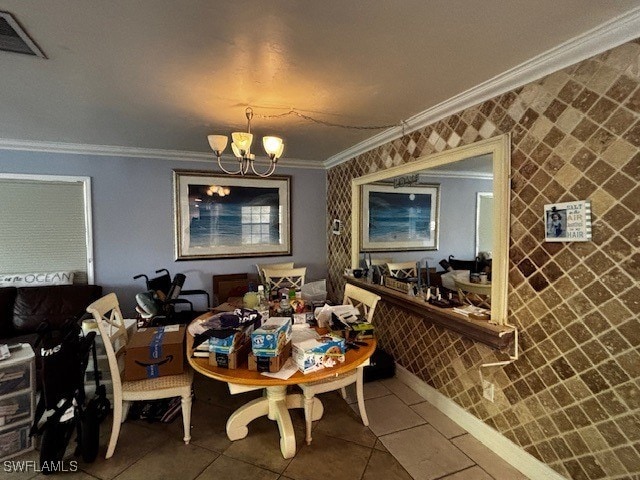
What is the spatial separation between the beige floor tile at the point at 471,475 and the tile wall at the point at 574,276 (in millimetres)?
275

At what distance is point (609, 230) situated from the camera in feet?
4.47

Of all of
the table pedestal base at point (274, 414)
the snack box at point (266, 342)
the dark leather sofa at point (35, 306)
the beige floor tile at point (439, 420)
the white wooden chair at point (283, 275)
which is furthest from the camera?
the white wooden chair at point (283, 275)

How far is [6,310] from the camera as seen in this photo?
2947 millimetres

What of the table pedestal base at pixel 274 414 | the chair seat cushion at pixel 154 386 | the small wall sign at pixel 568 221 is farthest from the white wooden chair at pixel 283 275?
the small wall sign at pixel 568 221

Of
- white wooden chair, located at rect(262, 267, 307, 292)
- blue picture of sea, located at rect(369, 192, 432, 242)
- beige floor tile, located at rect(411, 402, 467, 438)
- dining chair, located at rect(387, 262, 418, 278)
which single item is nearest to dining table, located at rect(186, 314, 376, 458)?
beige floor tile, located at rect(411, 402, 467, 438)

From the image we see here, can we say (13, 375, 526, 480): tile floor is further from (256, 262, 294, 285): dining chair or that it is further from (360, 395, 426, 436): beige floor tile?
(256, 262, 294, 285): dining chair

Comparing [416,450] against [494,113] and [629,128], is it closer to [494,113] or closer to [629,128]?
[629,128]

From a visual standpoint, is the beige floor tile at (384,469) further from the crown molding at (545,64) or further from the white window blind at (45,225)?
the white window blind at (45,225)

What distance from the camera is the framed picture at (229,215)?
3.72 metres

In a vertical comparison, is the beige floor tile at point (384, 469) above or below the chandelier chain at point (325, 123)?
below

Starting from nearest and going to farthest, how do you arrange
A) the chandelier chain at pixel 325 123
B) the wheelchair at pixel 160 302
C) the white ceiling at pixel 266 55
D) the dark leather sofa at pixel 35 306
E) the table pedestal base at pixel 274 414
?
the white ceiling at pixel 266 55
the table pedestal base at pixel 274 414
the chandelier chain at pixel 325 123
the wheelchair at pixel 160 302
the dark leather sofa at pixel 35 306

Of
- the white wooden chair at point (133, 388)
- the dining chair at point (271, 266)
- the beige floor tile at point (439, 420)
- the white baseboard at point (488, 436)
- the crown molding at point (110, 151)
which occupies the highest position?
the crown molding at point (110, 151)

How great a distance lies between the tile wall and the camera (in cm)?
132

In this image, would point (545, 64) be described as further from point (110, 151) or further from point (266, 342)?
point (110, 151)
